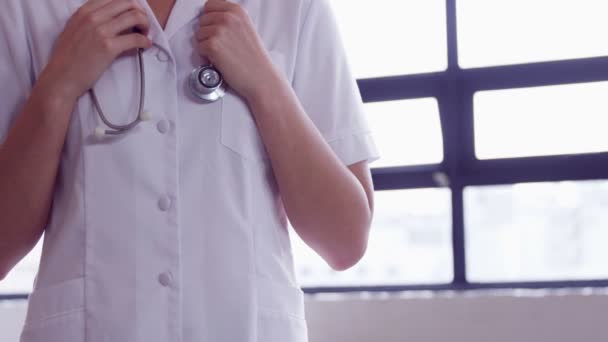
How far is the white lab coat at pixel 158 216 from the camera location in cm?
82

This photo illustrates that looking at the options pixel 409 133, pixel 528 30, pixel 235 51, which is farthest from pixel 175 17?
pixel 528 30

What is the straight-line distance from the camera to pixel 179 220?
32.7 inches

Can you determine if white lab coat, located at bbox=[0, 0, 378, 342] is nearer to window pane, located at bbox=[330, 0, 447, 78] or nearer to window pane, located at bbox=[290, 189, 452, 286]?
window pane, located at bbox=[290, 189, 452, 286]

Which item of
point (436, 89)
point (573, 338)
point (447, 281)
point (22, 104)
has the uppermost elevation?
point (436, 89)

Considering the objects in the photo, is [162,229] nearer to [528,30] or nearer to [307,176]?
[307,176]

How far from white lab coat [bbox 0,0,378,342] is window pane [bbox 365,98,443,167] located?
1.52m

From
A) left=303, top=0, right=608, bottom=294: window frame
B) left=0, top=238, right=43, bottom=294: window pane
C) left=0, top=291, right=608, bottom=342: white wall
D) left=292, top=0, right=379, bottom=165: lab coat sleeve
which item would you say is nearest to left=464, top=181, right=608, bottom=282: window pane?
left=303, top=0, right=608, bottom=294: window frame

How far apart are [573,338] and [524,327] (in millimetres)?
129

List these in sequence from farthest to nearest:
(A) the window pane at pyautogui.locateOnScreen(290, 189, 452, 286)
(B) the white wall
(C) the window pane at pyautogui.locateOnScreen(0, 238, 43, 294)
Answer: (C) the window pane at pyautogui.locateOnScreen(0, 238, 43, 294), (A) the window pane at pyautogui.locateOnScreen(290, 189, 452, 286), (B) the white wall

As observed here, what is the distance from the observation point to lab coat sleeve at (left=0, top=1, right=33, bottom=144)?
90 centimetres

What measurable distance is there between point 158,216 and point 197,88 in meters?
0.16

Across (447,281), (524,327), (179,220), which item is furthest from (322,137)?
(447,281)

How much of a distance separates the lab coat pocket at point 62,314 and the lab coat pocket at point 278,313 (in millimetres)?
213

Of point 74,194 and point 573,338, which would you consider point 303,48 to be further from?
point 573,338
